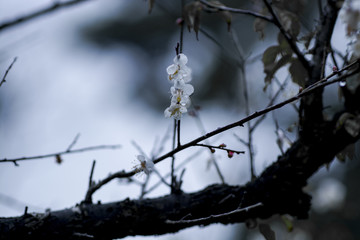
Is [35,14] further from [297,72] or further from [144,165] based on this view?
[297,72]

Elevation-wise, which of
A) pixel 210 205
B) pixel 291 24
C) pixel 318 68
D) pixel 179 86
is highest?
pixel 291 24

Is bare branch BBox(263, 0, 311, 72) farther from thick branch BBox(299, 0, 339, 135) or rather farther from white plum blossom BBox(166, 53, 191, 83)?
white plum blossom BBox(166, 53, 191, 83)

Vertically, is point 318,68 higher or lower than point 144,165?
higher

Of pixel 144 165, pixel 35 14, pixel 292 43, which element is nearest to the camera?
pixel 35 14

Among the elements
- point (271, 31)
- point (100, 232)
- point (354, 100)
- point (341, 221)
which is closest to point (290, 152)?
point (354, 100)

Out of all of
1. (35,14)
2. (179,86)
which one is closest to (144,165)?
(179,86)

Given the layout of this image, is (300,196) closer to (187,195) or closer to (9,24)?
(187,195)
